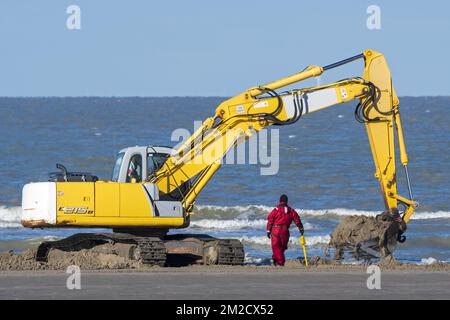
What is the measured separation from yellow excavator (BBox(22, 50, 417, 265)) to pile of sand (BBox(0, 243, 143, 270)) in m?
0.22

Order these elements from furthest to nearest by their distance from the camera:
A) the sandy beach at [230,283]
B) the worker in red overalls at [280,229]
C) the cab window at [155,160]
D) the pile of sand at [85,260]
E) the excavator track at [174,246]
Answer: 1. the cab window at [155,160]
2. the worker in red overalls at [280,229]
3. the excavator track at [174,246]
4. the pile of sand at [85,260]
5. the sandy beach at [230,283]

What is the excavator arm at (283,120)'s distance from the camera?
28.2 meters

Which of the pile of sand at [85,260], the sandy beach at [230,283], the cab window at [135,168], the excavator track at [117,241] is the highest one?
the cab window at [135,168]

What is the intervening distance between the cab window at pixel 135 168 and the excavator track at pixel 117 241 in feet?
4.24

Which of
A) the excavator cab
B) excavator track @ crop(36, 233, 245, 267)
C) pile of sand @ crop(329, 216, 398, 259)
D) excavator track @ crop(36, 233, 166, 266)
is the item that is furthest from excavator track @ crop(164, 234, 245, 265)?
pile of sand @ crop(329, 216, 398, 259)

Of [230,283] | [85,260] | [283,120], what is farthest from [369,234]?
[85,260]

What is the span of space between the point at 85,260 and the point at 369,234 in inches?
233

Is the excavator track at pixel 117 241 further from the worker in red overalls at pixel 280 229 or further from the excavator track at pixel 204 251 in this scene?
the worker in red overalls at pixel 280 229

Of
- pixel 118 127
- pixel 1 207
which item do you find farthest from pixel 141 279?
pixel 118 127

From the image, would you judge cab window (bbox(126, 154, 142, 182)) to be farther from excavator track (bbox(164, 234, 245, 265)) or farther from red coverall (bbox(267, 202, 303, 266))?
red coverall (bbox(267, 202, 303, 266))

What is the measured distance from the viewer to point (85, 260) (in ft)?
90.1

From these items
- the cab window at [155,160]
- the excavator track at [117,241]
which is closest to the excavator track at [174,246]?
the excavator track at [117,241]
